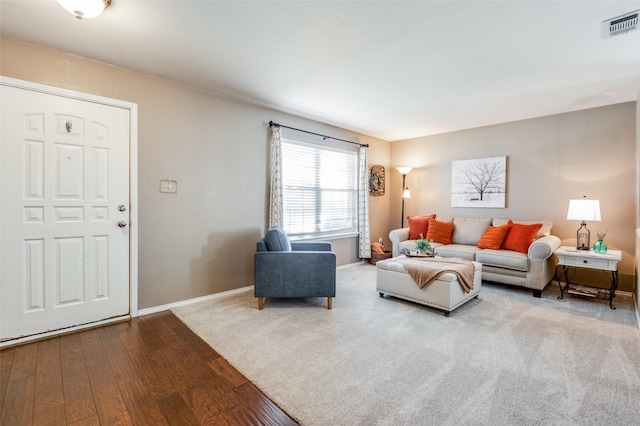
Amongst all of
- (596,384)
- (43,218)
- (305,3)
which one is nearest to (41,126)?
(43,218)

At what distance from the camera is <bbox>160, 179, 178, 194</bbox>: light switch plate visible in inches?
121

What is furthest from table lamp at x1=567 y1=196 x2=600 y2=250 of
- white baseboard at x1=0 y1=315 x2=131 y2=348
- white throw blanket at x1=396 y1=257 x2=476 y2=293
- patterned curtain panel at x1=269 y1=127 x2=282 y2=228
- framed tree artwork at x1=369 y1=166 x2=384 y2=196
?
white baseboard at x1=0 y1=315 x2=131 y2=348

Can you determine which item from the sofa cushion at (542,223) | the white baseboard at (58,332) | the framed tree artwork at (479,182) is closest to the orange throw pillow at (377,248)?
the framed tree artwork at (479,182)

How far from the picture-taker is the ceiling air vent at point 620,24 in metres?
2.00

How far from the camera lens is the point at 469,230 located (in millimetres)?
4613

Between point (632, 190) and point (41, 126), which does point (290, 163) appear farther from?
point (632, 190)

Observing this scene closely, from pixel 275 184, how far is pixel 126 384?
2.64m

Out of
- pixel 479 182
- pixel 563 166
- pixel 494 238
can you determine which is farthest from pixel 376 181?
pixel 563 166

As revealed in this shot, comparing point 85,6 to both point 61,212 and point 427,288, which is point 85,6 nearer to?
point 61,212

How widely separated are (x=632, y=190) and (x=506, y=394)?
368 cm

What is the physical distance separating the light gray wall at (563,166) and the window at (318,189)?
1.72m

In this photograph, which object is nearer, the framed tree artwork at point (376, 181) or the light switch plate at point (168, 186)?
the light switch plate at point (168, 186)

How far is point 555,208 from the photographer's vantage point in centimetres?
418

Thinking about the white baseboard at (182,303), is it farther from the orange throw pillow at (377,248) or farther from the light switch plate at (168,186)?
the orange throw pillow at (377,248)
